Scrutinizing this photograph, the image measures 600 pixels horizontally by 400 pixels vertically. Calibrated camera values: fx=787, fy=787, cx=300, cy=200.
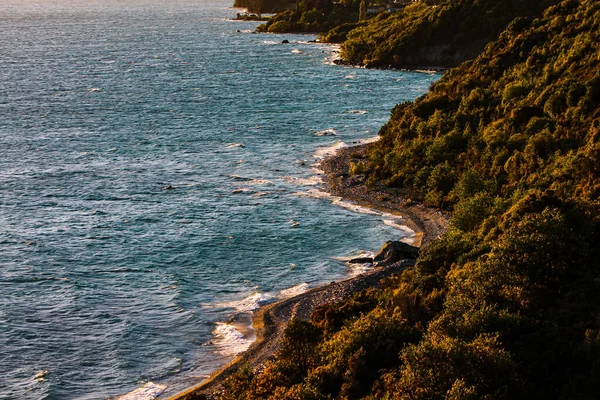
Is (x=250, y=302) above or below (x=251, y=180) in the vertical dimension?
below

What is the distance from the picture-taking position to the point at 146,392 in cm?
4338

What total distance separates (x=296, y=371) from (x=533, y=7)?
15599 centimetres

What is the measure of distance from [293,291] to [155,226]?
20642 mm

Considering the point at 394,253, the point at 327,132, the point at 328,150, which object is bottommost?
the point at 394,253

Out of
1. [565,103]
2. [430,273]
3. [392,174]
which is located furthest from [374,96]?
[430,273]

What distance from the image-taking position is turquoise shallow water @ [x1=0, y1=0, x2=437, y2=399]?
4856 cm

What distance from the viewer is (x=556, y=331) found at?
117ft

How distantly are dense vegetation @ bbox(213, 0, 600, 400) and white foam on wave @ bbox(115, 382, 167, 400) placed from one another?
5225mm

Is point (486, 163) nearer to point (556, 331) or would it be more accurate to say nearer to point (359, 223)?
point (359, 223)

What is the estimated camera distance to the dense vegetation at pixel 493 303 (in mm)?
33281

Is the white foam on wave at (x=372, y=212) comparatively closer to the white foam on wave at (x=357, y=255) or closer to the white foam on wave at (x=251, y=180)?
the white foam on wave at (x=357, y=255)

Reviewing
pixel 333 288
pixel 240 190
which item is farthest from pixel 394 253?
pixel 240 190

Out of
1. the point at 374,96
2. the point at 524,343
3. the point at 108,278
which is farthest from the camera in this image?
the point at 374,96

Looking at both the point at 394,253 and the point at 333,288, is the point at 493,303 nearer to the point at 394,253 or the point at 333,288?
the point at 333,288
